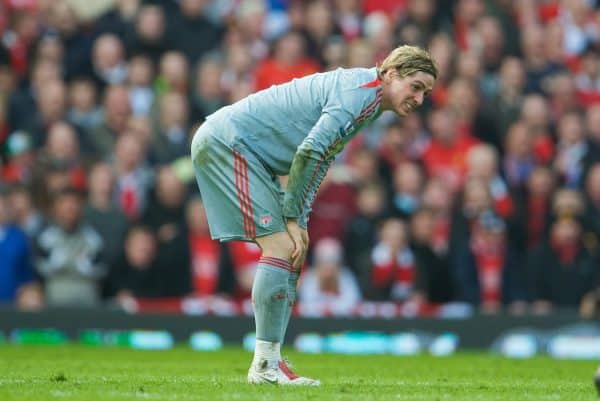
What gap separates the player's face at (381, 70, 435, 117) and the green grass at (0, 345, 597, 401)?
183cm

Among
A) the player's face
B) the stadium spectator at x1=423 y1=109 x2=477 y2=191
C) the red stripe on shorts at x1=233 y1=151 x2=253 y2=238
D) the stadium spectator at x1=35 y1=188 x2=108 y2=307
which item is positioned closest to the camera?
the player's face

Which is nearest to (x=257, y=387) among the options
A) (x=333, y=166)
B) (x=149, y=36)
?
(x=333, y=166)

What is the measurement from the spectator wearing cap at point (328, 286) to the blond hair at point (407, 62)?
6918mm

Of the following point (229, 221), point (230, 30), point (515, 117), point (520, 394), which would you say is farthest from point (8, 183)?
point (520, 394)

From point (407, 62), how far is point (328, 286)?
286 inches

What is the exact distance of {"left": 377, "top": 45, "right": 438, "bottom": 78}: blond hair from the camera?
8742mm

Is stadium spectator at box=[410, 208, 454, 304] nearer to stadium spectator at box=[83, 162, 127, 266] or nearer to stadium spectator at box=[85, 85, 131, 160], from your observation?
stadium spectator at box=[83, 162, 127, 266]

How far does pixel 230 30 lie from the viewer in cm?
1900

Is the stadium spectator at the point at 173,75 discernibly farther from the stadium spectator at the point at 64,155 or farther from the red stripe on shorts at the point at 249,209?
the red stripe on shorts at the point at 249,209

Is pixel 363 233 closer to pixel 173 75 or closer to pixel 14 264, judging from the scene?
pixel 173 75

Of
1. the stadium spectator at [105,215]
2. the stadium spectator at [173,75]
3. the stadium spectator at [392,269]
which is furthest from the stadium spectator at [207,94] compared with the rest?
the stadium spectator at [392,269]

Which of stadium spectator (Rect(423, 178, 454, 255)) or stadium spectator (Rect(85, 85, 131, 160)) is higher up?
stadium spectator (Rect(85, 85, 131, 160))

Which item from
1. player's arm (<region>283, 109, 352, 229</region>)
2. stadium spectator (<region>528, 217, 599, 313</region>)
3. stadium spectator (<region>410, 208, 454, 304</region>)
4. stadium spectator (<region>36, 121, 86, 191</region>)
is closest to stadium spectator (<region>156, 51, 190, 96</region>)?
stadium spectator (<region>36, 121, 86, 191</region>)

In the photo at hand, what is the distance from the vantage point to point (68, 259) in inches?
609
